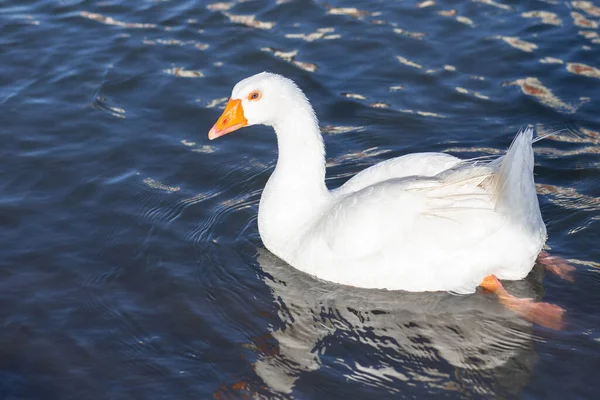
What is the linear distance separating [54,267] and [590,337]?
14.6 ft

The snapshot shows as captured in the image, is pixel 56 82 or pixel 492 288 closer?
pixel 492 288

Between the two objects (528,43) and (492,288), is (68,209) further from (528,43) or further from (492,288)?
(528,43)

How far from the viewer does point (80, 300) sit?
23.5 ft

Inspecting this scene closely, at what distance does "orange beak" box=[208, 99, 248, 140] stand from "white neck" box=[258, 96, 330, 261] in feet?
1.05

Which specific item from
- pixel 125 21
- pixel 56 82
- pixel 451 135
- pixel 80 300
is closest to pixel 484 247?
pixel 451 135

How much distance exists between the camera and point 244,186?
8836mm

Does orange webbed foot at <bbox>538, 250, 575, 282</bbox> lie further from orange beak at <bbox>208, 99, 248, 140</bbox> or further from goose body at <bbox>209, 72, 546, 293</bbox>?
orange beak at <bbox>208, 99, 248, 140</bbox>

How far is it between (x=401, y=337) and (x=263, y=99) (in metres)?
2.35

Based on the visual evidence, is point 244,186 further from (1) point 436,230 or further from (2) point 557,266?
(2) point 557,266

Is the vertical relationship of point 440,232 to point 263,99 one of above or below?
below

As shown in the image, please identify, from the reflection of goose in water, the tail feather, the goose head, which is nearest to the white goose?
the tail feather

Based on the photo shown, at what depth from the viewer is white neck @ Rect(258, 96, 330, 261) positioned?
7.44 meters

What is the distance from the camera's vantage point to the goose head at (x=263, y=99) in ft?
24.4

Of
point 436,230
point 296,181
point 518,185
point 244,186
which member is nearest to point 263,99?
point 296,181
